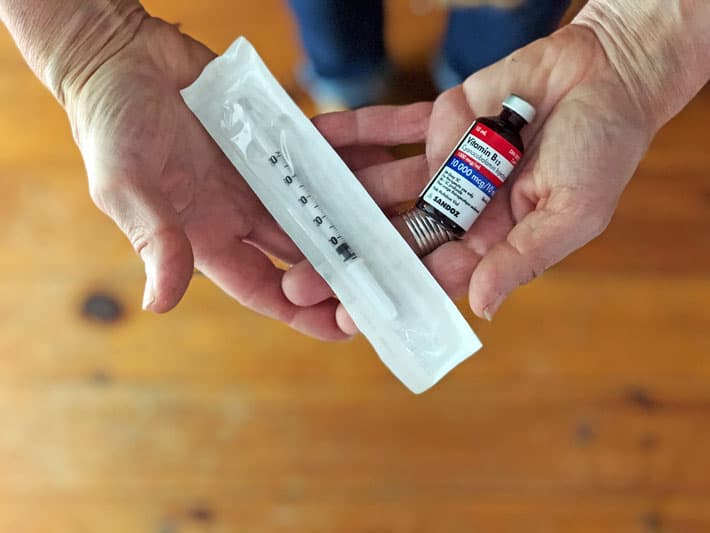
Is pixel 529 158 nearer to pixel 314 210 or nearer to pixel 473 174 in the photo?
pixel 473 174

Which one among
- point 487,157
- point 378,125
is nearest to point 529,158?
point 487,157

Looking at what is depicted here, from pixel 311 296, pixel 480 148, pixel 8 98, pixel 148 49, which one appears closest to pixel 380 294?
pixel 311 296

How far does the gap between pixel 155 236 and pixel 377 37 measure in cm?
68

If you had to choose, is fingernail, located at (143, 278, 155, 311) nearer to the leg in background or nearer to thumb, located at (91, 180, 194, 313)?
thumb, located at (91, 180, 194, 313)

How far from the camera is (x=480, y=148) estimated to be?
0.77 m

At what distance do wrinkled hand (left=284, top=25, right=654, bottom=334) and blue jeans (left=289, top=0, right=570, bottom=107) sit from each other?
0.65ft

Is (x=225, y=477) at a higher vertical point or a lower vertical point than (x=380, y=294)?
lower

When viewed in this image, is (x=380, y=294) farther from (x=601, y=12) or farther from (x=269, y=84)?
(x=601, y=12)

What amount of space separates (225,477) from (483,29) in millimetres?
808

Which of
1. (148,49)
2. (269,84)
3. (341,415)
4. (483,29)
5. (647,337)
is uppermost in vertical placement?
(148,49)

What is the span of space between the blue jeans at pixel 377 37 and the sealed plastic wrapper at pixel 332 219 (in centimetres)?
27

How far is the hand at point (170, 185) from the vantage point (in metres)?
0.68

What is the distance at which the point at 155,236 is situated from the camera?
663 mm

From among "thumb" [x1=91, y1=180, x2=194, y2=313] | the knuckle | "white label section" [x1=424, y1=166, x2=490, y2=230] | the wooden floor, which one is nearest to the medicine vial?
"white label section" [x1=424, y1=166, x2=490, y2=230]
